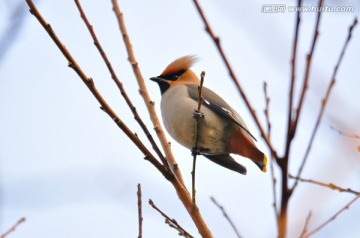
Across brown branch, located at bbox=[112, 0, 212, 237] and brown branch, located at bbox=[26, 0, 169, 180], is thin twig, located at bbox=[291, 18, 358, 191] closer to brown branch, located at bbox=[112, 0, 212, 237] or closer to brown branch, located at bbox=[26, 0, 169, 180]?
brown branch, located at bbox=[26, 0, 169, 180]

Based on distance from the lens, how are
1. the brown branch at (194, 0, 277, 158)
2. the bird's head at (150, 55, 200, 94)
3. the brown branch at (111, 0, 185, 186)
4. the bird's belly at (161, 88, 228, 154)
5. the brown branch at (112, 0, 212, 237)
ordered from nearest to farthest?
the brown branch at (194, 0, 277, 158) < the brown branch at (112, 0, 212, 237) < the brown branch at (111, 0, 185, 186) < the bird's belly at (161, 88, 228, 154) < the bird's head at (150, 55, 200, 94)

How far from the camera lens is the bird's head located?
4.48 m

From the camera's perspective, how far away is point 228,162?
388 cm

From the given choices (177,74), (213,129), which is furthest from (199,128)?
(177,74)

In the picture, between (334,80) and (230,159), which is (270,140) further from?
(230,159)

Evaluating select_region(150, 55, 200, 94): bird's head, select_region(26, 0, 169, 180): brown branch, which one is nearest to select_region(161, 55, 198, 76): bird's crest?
select_region(150, 55, 200, 94): bird's head

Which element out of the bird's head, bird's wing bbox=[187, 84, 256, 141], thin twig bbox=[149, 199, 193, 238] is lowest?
thin twig bbox=[149, 199, 193, 238]

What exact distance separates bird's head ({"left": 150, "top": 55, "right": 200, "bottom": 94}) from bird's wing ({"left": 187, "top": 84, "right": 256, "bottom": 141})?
360 mm

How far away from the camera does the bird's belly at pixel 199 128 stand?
3607 mm

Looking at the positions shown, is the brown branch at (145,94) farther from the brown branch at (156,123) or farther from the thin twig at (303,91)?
the thin twig at (303,91)

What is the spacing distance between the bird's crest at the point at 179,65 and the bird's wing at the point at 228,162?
95cm

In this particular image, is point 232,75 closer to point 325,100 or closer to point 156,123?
point 325,100

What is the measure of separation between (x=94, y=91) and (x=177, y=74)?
2.41 metres

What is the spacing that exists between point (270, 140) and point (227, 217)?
97cm
